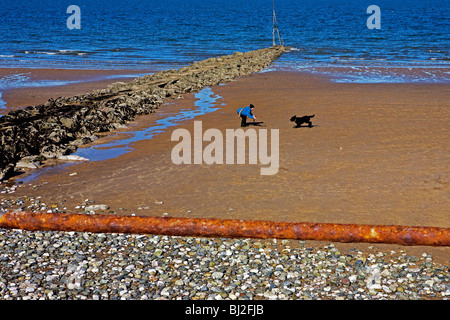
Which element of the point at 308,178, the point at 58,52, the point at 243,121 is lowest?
the point at 308,178

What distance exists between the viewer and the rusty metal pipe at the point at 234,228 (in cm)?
489

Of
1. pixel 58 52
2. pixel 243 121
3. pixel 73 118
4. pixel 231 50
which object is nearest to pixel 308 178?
pixel 243 121

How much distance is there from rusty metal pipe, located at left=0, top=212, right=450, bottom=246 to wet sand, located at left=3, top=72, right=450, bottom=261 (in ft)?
6.44

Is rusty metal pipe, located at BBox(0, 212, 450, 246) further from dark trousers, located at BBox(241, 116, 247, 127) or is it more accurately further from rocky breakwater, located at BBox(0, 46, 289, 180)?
dark trousers, located at BBox(241, 116, 247, 127)

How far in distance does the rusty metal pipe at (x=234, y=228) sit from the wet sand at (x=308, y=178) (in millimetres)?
1963

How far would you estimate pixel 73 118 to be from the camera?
15328 millimetres

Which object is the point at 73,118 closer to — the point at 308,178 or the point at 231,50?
the point at 308,178

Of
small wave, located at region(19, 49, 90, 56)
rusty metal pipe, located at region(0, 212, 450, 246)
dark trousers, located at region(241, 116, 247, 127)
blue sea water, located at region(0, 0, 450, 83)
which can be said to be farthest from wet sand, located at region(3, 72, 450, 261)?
small wave, located at region(19, 49, 90, 56)

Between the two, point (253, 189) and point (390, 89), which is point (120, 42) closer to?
point (390, 89)

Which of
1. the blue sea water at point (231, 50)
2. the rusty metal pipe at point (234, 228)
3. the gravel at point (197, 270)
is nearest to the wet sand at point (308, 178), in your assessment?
the gravel at point (197, 270)

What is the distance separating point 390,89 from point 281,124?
32.4 feet

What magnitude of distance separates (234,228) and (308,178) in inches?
201

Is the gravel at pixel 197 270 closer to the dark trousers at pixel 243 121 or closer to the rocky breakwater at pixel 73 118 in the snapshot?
the rocky breakwater at pixel 73 118
